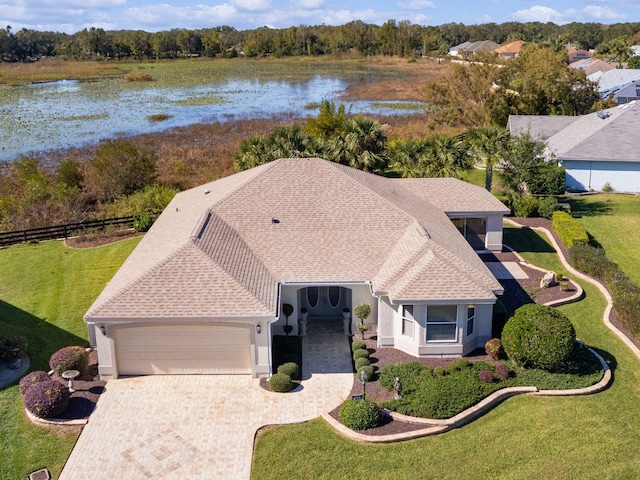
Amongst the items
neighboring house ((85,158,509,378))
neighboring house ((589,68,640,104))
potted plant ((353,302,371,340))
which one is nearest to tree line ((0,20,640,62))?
neighboring house ((589,68,640,104))

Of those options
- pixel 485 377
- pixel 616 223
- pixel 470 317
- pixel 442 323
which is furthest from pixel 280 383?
pixel 616 223

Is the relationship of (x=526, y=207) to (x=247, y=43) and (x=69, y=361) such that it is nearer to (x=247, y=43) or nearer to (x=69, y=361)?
(x=69, y=361)

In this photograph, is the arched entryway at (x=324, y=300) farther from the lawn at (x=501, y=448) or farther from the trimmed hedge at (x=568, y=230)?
the trimmed hedge at (x=568, y=230)

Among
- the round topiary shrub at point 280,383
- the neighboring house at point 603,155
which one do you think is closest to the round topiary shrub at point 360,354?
the round topiary shrub at point 280,383

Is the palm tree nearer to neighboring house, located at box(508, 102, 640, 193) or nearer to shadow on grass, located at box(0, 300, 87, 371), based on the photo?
neighboring house, located at box(508, 102, 640, 193)

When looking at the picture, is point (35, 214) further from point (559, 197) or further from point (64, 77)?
point (64, 77)
